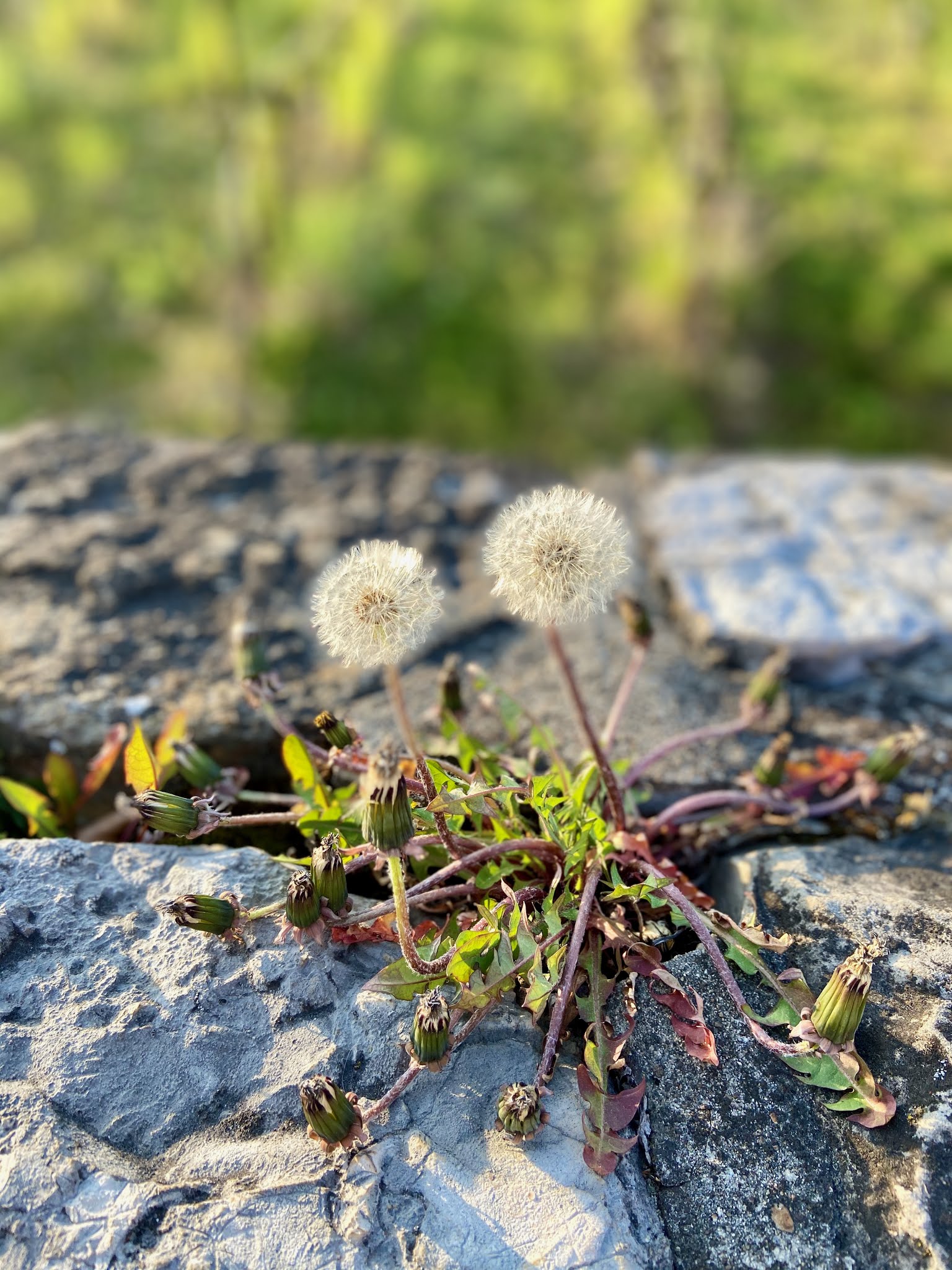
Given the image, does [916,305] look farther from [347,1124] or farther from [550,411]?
[347,1124]

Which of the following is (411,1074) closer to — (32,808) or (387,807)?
(387,807)

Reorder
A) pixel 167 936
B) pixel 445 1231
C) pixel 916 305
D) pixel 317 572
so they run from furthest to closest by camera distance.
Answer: pixel 916 305, pixel 317 572, pixel 167 936, pixel 445 1231

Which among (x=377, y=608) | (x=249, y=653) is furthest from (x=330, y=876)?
(x=249, y=653)

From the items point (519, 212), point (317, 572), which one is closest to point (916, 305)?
point (519, 212)

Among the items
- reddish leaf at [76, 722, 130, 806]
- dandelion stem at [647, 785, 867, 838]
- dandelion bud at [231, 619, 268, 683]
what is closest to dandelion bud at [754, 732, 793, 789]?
dandelion stem at [647, 785, 867, 838]

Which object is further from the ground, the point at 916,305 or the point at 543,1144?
the point at 916,305

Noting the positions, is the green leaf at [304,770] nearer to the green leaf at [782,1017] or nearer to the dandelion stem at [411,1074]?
the dandelion stem at [411,1074]

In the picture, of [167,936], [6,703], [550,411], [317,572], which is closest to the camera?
[167,936]
